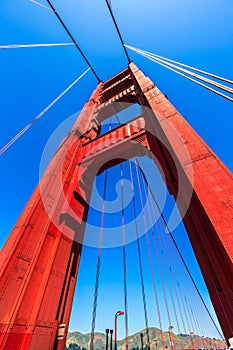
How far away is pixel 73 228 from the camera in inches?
214

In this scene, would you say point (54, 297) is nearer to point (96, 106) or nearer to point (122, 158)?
point (122, 158)

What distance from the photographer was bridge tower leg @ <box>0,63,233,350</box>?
7.73 feet

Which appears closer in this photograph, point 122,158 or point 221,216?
point 221,216

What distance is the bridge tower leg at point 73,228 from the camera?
2.35 m

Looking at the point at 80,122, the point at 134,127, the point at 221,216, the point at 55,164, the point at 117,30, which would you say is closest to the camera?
the point at 221,216

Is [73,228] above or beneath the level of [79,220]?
beneath

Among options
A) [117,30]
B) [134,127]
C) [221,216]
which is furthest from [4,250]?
[117,30]

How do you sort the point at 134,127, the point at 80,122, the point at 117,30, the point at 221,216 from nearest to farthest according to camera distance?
the point at 221,216
the point at 134,127
the point at 80,122
the point at 117,30

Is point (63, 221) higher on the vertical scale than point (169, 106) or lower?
lower

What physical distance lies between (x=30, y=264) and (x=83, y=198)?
8.49 ft

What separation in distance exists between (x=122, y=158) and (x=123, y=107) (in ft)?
16.2

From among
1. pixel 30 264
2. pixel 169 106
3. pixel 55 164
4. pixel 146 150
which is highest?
pixel 146 150

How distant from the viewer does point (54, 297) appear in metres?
4.05

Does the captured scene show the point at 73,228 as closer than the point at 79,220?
Yes
